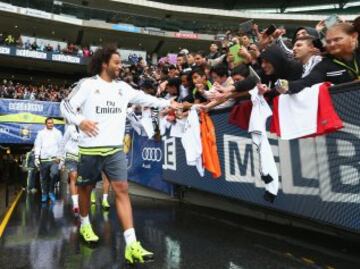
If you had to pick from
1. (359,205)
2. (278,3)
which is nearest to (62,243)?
(359,205)

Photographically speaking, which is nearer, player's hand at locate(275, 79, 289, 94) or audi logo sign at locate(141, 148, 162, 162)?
player's hand at locate(275, 79, 289, 94)

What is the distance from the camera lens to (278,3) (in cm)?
4556

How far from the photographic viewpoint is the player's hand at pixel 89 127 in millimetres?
4289

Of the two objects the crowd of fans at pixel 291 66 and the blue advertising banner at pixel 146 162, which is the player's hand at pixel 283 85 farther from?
the blue advertising banner at pixel 146 162

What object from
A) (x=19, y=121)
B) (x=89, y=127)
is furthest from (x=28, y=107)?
(x=89, y=127)

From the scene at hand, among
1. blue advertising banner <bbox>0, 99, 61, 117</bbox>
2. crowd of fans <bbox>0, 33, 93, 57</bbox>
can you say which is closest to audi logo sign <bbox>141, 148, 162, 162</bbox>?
blue advertising banner <bbox>0, 99, 61, 117</bbox>

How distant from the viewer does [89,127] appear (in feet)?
14.1

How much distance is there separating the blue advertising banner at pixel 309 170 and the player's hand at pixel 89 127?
2025 millimetres

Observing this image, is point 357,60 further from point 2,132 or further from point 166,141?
point 2,132

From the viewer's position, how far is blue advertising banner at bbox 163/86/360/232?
3799 mm

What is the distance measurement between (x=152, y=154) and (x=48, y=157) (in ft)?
9.02

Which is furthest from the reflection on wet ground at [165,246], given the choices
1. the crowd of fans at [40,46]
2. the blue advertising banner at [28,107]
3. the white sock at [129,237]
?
the crowd of fans at [40,46]

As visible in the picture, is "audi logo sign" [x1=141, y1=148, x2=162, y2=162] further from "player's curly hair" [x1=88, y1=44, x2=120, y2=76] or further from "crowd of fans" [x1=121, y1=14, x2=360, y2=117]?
"player's curly hair" [x1=88, y1=44, x2=120, y2=76]

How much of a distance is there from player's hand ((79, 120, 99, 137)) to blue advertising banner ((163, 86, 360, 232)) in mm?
2025
